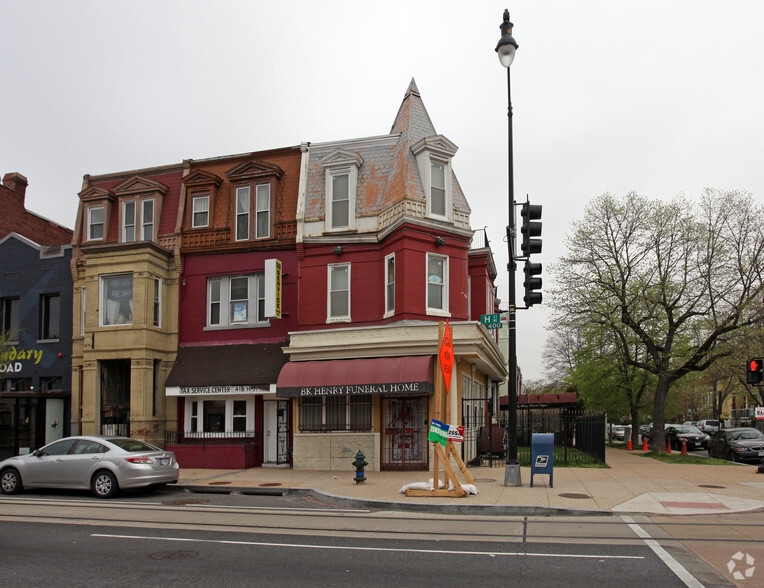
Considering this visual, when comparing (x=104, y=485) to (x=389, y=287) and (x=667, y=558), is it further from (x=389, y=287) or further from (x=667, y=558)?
(x=667, y=558)

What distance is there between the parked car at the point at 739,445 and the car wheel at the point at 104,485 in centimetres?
2356

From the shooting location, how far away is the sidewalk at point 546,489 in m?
12.7

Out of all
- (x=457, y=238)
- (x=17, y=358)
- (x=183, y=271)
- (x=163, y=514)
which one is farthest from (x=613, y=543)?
(x=17, y=358)

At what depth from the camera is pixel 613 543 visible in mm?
9352

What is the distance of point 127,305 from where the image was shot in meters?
23.2

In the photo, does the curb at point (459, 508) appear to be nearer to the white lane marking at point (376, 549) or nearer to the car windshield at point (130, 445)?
the white lane marking at point (376, 549)

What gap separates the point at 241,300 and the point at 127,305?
3996 millimetres

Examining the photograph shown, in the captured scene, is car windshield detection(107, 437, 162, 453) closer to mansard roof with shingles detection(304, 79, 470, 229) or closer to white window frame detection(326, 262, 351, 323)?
white window frame detection(326, 262, 351, 323)

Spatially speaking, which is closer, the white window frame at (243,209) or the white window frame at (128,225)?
the white window frame at (243,209)

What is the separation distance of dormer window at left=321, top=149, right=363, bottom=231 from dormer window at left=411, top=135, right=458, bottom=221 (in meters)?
2.36

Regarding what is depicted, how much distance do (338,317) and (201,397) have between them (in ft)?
18.6

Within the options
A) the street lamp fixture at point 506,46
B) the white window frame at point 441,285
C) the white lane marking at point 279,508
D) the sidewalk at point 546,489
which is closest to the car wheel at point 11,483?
the sidewalk at point 546,489

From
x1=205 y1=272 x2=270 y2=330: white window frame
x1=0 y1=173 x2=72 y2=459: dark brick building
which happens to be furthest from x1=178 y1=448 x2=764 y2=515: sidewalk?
x1=0 y1=173 x2=72 y2=459: dark brick building

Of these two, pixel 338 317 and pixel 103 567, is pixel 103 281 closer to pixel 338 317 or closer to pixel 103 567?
pixel 338 317
